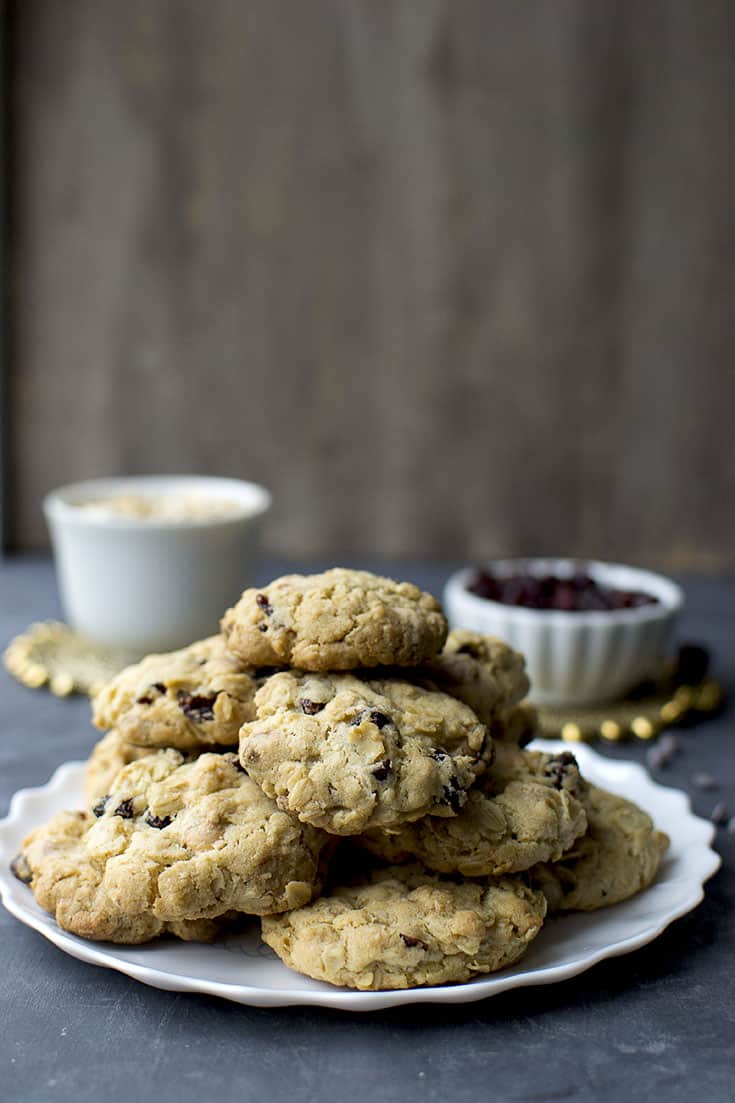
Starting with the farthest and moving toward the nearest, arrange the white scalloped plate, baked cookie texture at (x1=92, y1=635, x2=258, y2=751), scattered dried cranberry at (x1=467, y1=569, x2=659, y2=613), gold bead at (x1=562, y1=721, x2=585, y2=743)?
scattered dried cranberry at (x1=467, y1=569, x2=659, y2=613) < gold bead at (x1=562, y1=721, x2=585, y2=743) < baked cookie texture at (x1=92, y1=635, x2=258, y2=751) < the white scalloped plate

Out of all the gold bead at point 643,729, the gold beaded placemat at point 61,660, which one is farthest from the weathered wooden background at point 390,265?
the gold bead at point 643,729

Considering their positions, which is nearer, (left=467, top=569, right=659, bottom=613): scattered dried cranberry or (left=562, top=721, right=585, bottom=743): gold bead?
(left=562, top=721, right=585, bottom=743): gold bead

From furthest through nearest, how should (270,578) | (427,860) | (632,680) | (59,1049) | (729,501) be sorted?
(729,501) < (270,578) < (632,680) < (427,860) < (59,1049)

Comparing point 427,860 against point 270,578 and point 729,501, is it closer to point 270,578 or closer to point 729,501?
point 270,578

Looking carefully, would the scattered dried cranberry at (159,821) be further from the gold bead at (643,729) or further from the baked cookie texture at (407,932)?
the gold bead at (643,729)

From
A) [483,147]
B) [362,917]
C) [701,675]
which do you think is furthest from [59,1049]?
[483,147]

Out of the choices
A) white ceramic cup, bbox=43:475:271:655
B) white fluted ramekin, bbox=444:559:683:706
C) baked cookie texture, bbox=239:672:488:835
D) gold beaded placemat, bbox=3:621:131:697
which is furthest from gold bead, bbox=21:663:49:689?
baked cookie texture, bbox=239:672:488:835

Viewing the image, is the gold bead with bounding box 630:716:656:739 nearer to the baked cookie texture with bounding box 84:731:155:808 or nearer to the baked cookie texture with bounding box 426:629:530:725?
the baked cookie texture with bounding box 426:629:530:725
